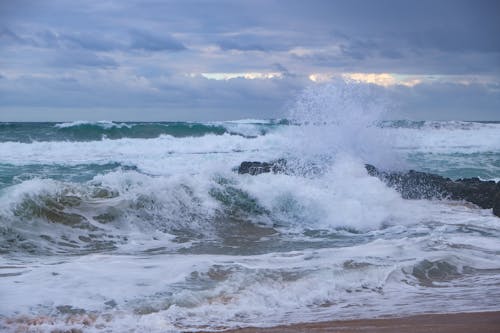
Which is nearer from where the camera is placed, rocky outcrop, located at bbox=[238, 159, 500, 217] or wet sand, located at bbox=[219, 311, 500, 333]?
wet sand, located at bbox=[219, 311, 500, 333]

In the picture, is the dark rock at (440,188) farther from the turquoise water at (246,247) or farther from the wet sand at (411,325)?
the wet sand at (411,325)

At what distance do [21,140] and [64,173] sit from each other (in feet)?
29.9

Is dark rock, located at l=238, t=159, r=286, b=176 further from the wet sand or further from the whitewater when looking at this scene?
the wet sand

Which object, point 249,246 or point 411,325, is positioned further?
point 249,246

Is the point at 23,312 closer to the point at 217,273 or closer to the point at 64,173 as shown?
the point at 217,273

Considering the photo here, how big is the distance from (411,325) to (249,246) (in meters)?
3.67

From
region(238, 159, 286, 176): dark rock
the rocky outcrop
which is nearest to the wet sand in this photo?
the rocky outcrop

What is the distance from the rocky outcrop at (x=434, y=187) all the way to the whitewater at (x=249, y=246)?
1.31ft

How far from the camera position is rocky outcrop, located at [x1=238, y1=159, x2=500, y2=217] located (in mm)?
12125

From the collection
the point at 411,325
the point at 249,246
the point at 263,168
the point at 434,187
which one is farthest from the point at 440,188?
the point at 411,325

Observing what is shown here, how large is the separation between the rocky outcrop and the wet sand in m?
6.68

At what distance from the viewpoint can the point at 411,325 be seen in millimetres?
4777

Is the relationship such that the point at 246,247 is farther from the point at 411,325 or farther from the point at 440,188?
the point at 440,188

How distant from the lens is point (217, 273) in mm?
6293
